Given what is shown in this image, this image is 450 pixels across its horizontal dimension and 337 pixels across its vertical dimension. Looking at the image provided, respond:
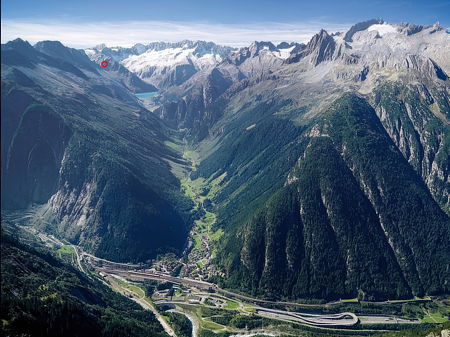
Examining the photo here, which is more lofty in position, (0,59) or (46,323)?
(0,59)

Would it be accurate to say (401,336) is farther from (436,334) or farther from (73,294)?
(73,294)

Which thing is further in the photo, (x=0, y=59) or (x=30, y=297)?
(x=30, y=297)

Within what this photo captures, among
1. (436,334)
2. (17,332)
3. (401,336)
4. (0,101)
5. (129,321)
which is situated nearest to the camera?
(0,101)

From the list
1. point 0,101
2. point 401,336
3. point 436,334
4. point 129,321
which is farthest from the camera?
point 129,321

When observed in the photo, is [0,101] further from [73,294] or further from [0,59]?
[73,294]

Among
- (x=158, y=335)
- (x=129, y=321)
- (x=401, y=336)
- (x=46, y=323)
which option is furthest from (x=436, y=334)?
(x=46, y=323)

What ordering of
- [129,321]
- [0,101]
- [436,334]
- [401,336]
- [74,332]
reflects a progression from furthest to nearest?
1. [129,321]
2. [401,336]
3. [436,334]
4. [74,332]
5. [0,101]

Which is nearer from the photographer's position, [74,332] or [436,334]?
[74,332]

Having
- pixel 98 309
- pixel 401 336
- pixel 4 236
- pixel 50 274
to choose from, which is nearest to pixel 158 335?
pixel 98 309

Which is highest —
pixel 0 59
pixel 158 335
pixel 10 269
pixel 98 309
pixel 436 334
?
pixel 0 59
